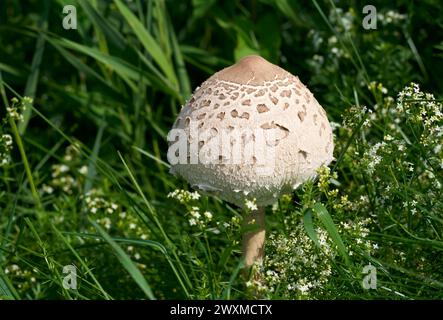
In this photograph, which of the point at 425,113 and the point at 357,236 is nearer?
the point at 357,236

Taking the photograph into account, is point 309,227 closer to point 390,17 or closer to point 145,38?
point 145,38

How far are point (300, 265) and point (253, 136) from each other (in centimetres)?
41

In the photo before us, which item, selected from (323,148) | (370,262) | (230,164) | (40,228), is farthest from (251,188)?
(40,228)

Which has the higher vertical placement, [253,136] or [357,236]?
[253,136]

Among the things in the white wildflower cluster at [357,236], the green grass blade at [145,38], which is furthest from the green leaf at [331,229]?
the green grass blade at [145,38]

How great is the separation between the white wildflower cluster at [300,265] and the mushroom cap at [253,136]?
0.16 m

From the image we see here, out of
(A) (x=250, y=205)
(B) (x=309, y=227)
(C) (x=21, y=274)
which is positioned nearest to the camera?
(B) (x=309, y=227)

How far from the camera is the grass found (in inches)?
87.4

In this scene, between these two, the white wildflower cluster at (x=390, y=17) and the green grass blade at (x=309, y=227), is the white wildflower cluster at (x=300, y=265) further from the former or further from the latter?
the white wildflower cluster at (x=390, y=17)

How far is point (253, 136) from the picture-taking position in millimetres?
2186

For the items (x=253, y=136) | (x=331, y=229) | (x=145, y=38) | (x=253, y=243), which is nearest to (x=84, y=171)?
(x=145, y=38)

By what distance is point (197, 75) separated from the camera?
4.02 meters

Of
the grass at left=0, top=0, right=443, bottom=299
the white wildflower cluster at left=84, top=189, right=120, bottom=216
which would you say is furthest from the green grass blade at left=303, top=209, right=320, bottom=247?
the white wildflower cluster at left=84, top=189, right=120, bottom=216
